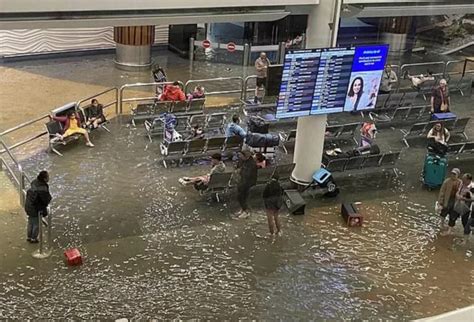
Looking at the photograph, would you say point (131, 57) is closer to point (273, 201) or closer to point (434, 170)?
point (434, 170)

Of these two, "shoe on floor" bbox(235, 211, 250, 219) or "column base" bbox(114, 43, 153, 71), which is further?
"column base" bbox(114, 43, 153, 71)

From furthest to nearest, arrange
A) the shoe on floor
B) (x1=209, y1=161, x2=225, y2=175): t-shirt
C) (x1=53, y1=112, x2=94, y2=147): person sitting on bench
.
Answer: (x1=53, y1=112, x2=94, y2=147): person sitting on bench → (x1=209, y1=161, x2=225, y2=175): t-shirt → the shoe on floor

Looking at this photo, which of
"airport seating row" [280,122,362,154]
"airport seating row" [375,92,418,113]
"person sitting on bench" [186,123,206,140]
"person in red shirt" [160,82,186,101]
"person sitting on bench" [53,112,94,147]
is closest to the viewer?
"person sitting on bench" [53,112,94,147]

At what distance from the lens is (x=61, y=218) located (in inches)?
500

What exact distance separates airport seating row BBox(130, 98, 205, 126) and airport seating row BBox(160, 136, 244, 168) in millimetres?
1840

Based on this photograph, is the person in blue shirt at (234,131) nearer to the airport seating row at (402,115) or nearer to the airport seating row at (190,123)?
the airport seating row at (190,123)

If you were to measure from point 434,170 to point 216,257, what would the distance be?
17.7 feet

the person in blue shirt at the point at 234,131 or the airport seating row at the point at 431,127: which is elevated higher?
the person in blue shirt at the point at 234,131

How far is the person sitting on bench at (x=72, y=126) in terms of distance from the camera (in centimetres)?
1554

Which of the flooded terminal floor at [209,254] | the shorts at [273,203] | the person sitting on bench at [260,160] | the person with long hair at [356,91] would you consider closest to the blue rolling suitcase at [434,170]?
the flooded terminal floor at [209,254]

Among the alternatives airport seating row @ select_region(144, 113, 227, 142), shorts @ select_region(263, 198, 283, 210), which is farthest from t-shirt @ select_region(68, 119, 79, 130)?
shorts @ select_region(263, 198, 283, 210)

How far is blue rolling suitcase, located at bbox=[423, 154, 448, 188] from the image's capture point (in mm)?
14781

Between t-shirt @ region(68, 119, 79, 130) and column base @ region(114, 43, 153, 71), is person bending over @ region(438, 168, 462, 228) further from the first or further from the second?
column base @ region(114, 43, 153, 71)

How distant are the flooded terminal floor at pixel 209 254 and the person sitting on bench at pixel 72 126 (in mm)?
418
